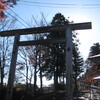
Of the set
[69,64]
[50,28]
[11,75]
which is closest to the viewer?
[69,64]

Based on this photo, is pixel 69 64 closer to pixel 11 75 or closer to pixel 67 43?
pixel 67 43

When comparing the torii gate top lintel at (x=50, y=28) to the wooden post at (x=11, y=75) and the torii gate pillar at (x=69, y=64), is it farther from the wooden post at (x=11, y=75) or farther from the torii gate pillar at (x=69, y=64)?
the wooden post at (x=11, y=75)

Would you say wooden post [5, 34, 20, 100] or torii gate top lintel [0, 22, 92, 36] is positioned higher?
torii gate top lintel [0, 22, 92, 36]

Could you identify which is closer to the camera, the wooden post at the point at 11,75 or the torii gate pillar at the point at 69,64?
the torii gate pillar at the point at 69,64

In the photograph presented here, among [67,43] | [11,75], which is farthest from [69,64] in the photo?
[11,75]

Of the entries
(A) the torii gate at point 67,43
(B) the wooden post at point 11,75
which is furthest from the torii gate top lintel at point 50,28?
(B) the wooden post at point 11,75

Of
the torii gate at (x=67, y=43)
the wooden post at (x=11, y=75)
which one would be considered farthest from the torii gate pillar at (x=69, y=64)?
the wooden post at (x=11, y=75)

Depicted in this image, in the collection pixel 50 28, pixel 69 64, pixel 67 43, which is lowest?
pixel 69 64

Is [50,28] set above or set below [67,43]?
above

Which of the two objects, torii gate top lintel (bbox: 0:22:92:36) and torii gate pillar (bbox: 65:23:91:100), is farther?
torii gate top lintel (bbox: 0:22:92:36)

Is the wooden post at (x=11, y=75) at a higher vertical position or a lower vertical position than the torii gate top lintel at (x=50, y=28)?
lower

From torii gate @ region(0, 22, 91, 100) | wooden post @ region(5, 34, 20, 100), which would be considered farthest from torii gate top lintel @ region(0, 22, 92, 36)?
wooden post @ region(5, 34, 20, 100)

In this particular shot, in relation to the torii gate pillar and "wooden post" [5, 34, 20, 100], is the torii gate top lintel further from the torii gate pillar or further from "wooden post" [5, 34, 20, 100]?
"wooden post" [5, 34, 20, 100]

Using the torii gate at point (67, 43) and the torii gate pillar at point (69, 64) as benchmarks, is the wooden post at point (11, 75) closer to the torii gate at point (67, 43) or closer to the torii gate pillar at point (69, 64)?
the torii gate at point (67, 43)
